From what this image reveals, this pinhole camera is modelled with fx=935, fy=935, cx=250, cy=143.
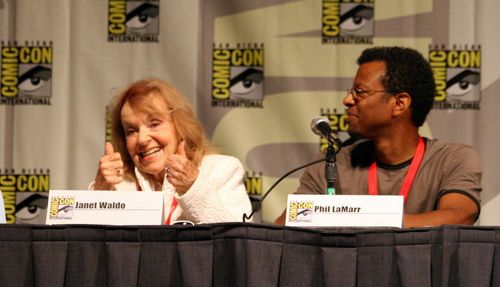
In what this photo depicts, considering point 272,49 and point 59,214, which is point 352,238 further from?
point 272,49

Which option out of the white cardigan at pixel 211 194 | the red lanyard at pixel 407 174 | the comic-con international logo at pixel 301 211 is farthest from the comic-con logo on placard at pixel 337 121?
the comic-con international logo at pixel 301 211

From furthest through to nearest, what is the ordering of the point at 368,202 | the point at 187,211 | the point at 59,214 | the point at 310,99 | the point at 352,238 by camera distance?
1. the point at 310,99
2. the point at 187,211
3. the point at 59,214
4. the point at 368,202
5. the point at 352,238

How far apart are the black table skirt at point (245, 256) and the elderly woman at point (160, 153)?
2.34 feet

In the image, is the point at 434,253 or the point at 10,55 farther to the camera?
the point at 10,55

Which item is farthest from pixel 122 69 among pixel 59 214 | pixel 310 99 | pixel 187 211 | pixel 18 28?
pixel 59 214

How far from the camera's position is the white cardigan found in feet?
→ 9.70

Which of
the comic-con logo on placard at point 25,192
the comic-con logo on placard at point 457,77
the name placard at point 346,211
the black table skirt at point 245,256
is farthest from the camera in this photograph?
the comic-con logo on placard at point 25,192

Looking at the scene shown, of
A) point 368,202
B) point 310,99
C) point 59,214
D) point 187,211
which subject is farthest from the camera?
point 310,99

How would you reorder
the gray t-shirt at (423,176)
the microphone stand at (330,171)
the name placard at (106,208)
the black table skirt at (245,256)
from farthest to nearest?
the gray t-shirt at (423,176) → the microphone stand at (330,171) → the name placard at (106,208) → the black table skirt at (245,256)

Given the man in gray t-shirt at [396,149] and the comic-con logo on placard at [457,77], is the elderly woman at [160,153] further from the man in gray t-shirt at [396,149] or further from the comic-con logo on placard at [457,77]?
the comic-con logo on placard at [457,77]

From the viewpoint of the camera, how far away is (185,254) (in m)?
2.28

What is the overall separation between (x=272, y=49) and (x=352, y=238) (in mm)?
1802

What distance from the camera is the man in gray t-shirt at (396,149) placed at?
3115 millimetres

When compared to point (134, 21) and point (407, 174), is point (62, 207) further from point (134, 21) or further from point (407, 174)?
point (134, 21)
